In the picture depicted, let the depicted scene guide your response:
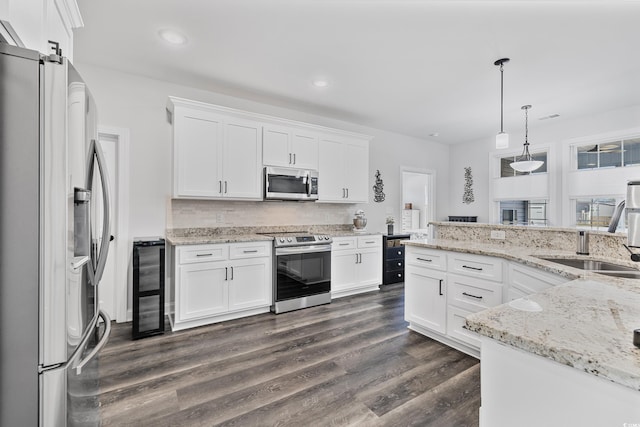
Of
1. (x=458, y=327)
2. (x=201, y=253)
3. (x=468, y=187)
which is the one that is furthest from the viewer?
(x=468, y=187)

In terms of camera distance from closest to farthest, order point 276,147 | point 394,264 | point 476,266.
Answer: point 476,266 < point 276,147 < point 394,264

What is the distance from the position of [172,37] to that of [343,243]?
2983 mm

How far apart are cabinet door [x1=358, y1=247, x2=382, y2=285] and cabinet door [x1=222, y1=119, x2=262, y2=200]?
178 centimetres

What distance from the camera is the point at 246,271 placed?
3307mm

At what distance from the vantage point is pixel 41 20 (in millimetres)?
1331

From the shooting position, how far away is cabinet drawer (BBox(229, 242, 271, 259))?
3227 millimetres

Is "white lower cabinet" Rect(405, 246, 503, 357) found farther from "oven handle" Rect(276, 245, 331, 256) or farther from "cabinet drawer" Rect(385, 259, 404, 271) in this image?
"cabinet drawer" Rect(385, 259, 404, 271)

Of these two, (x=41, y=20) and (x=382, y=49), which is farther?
(x=382, y=49)

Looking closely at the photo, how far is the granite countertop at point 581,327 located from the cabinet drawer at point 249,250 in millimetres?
2691

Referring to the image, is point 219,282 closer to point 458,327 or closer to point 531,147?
point 458,327

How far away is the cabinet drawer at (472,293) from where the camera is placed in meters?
2.29

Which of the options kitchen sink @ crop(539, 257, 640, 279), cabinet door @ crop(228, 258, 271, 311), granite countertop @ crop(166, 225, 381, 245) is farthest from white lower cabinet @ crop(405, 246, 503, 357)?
cabinet door @ crop(228, 258, 271, 311)

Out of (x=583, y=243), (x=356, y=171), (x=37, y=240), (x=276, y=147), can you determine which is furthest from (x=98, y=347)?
(x=356, y=171)

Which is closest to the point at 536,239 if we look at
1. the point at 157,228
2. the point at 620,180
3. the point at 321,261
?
the point at 321,261
